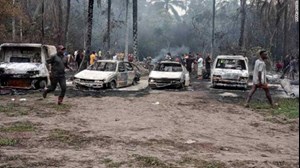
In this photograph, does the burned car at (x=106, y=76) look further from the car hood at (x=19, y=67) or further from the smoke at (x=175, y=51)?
the smoke at (x=175, y=51)

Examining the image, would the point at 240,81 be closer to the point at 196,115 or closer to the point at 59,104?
the point at 196,115

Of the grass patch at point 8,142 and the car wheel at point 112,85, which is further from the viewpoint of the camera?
the car wheel at point 112,85

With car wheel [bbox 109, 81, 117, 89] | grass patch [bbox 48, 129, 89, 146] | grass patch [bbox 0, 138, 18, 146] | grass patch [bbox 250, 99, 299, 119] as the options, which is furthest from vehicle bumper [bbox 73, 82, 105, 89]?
grass patch [bbox 0, 138, 18, 146]

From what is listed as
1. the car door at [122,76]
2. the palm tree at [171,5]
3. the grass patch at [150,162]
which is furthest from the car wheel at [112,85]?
the palm tree at [171,5]

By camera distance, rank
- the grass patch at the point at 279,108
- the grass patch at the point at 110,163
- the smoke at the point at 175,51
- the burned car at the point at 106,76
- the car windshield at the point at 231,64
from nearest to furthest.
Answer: the grass patch at the point at 110,163, the grass patch at the point at 279,108, the burned car at the point at 106,76, the car windshield at the point at 231,64, the smoke at the point at 175,51

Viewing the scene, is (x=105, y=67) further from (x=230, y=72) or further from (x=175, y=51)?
(x=175, y=51)

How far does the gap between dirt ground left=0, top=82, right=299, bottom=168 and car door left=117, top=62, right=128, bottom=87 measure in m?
4.82

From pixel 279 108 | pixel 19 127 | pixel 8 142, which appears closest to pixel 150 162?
pixel 8 142

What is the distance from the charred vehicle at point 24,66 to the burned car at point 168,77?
176 inches

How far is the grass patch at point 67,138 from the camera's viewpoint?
21.4ft

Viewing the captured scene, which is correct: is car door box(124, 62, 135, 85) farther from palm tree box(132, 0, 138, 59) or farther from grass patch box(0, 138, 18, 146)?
grass patch box(0, 138, 18, 146)

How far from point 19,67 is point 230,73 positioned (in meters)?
8.97

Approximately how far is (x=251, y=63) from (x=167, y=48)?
2072cm

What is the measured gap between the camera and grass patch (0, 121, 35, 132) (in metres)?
7.53
